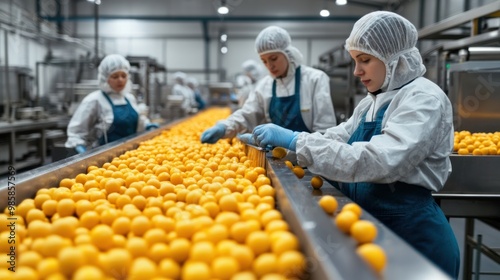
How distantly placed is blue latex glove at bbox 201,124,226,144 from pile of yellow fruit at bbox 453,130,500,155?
5.48 ft

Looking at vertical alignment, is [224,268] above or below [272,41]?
below

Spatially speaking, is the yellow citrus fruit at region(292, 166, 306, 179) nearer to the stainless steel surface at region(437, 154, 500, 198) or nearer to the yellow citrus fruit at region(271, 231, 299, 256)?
the yellow citrus fruit at region(271, 231, 299, 256)

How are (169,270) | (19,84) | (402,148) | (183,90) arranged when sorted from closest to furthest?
(169,270) < (402,148) < (19,84) < (183,90)

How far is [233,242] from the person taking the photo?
43.8 inches

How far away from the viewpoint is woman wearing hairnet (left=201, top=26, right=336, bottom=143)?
317 centimetres

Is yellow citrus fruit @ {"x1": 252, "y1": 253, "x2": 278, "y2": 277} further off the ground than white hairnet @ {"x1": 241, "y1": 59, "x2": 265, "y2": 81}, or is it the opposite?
white hairnet @ {"x1": 241, "y1": 59, "x2": 265, "y2": 81}

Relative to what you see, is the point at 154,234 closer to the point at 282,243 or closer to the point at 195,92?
the point at 282,243

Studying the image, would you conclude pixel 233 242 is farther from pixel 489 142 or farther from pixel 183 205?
pixel 489 142

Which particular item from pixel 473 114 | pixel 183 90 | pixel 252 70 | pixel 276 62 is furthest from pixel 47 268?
pixel 183 90

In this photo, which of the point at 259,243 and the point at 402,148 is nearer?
the point at 259,243

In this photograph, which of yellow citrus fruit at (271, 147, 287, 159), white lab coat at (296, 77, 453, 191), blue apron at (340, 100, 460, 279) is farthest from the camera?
yellow citrus fruit at (271, 147, 287, 159)

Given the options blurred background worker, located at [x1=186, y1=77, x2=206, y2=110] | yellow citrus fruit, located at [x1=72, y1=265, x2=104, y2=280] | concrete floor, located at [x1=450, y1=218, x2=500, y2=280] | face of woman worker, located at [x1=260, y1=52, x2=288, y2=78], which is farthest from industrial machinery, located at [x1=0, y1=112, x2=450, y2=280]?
blurred background worker, located at [x1=186, y1=77, x2=206, y2=110]

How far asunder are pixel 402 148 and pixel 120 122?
10.6ft

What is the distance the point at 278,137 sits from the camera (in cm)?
203
